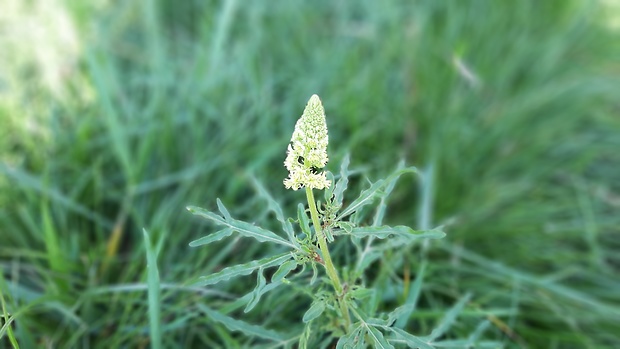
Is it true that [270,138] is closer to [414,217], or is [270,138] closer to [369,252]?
[414,217]

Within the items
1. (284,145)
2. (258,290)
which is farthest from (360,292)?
(284,145)

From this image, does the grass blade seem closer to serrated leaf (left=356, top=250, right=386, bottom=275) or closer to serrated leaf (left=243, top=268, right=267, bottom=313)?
serrated leaf (left=243, top=268, right=267, bottom=313)

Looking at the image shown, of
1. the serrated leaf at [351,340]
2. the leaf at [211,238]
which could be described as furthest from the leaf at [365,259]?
the leaf at [211,238]

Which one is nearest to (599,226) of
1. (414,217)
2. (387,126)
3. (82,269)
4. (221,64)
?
(414,217)

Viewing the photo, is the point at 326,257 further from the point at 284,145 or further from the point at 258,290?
the point at 284,145

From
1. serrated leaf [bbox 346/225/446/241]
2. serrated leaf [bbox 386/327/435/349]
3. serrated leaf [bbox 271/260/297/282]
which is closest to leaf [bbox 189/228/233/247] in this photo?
serrated leaf [bbox 271/260/297/282]

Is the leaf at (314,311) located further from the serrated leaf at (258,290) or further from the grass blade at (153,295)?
the grass blade at (153,295)

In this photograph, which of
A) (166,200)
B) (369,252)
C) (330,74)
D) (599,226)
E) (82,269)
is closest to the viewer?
(369,252)
